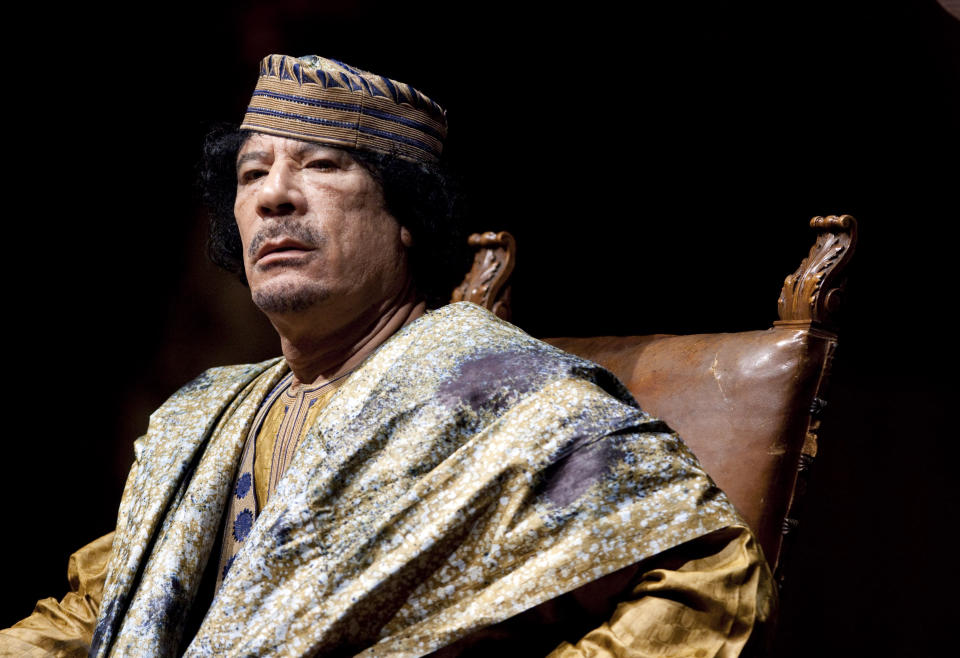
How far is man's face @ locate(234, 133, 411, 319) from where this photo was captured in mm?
1447

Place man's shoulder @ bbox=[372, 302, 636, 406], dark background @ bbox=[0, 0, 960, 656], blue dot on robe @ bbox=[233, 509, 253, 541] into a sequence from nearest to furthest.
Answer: man's shoulder @ bbox=[372, 302, 636, 406], blue dot on robe @ bbox=[233, 509, 253, 541], dark background @ bbox=[0, 0, 960, 656]

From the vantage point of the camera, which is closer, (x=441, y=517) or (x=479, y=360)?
(x=441, y=517)

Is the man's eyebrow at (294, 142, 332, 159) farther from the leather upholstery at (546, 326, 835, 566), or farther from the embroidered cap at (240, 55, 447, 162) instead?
the leather upholstery at (546, 326, 835, 566)

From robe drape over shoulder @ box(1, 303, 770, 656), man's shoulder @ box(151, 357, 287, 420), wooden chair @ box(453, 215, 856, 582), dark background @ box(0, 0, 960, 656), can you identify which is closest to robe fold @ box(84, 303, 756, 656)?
robe drape over shoulder @ box(1, 303, 770, 656)

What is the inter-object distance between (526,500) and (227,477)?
1.76 feet

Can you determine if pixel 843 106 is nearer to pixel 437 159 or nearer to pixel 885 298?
pixel 885 298

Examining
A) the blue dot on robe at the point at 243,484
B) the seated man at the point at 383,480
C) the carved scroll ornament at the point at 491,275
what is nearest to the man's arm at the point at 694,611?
the seated man at the point at 383,480

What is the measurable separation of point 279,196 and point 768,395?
78cm

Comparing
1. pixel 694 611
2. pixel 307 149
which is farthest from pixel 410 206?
pixel 694 611

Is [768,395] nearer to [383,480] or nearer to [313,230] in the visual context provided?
[383,480]

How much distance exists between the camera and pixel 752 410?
1.44 metres

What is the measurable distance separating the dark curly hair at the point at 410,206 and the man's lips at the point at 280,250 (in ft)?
0.57

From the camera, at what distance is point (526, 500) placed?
1133 mm

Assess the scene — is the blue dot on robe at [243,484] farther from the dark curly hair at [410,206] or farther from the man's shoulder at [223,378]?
the dark curly hair at [410,206]
